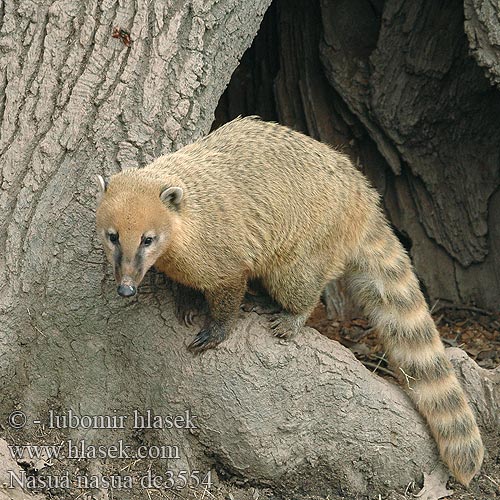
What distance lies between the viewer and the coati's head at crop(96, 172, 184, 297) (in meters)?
4.73

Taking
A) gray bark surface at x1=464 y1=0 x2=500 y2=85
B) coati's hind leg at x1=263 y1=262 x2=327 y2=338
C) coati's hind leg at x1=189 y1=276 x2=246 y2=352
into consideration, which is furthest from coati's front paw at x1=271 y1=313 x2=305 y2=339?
gray bark surface at x1=464 y1=0 x2=500 y2=85

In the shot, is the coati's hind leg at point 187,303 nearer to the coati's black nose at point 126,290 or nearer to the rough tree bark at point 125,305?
the rough tree bark at point 125,305

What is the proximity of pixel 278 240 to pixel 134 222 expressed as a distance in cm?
119

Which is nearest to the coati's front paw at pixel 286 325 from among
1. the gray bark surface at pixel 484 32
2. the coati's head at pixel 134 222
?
the coati's head at pixel 134 222

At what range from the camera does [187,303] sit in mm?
5641

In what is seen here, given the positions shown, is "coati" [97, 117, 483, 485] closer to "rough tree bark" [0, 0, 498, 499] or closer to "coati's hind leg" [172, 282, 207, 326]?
"coati's hind leg" [172, 282, 207, 326]

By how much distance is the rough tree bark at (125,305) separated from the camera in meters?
5.37

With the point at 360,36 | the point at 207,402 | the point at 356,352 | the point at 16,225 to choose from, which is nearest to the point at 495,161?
the point at 360,36

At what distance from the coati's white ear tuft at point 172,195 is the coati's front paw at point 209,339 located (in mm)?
922

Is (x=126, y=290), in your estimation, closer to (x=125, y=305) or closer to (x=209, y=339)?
(x=125, y=305)

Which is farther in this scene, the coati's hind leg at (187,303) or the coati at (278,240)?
the coati's hind leg at (187,303)

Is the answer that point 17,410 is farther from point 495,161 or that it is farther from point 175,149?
point 495,161

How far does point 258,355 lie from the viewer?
18.1 feet

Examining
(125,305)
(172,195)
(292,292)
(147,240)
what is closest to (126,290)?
(147,240)
